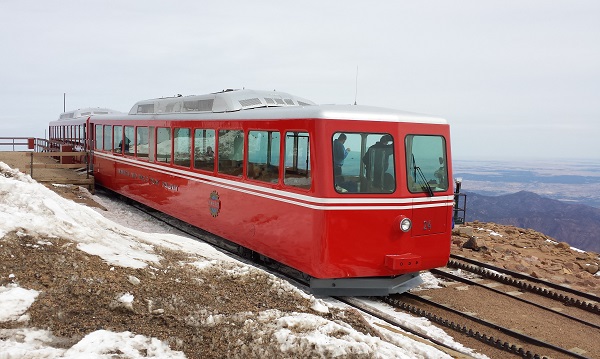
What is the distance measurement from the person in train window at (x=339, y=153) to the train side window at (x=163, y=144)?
592cm

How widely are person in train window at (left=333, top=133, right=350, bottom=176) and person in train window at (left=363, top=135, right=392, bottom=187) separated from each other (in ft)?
1.24

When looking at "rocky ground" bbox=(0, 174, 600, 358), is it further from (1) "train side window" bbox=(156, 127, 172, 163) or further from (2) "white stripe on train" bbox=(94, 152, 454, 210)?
(1) "train side window" bbox=(156, 127, 172, 163)

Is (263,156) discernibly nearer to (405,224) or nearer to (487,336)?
(405,224)

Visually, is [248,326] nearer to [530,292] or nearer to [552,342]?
[552,342]

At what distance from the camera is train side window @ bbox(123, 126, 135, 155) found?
15000mm

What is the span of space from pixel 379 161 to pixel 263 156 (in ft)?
6.26

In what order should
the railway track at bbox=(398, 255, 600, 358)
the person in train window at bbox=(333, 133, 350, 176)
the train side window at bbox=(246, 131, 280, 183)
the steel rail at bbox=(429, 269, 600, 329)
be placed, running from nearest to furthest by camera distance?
the railway track at bbox=(398, 255, 600, 358) → the person in train window at bbox=(333, 133, 350, 176) → the steel rail at bbox=(429, 269, 600, 329) → the train side window at bbox=(246, 131, 280, 183)

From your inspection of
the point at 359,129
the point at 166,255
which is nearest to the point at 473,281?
the point at 359,129

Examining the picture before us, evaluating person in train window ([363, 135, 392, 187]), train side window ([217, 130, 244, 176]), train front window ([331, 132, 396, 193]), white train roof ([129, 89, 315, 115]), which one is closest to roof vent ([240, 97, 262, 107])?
white train roof ([129, 89, 315, 115])

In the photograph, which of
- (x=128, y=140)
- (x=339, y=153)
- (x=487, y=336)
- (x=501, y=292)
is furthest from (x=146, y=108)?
(x=487, y=336)

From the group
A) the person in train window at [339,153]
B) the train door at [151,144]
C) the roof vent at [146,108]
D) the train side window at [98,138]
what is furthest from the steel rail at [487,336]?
the train side window at [98,138]

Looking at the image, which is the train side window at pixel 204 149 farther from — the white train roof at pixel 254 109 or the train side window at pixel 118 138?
the train side window at pixel 118 138

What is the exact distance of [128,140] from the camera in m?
15.3

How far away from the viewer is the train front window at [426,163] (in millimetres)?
7836
